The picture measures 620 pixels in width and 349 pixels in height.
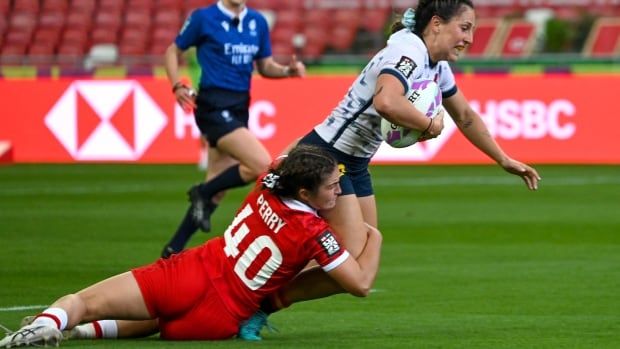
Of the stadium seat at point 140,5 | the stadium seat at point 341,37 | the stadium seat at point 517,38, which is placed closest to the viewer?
the stadium seat at point 517,38

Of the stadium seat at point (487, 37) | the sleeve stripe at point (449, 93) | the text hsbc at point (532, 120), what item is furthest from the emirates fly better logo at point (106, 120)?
the sleeve stripe at point (449, 93)

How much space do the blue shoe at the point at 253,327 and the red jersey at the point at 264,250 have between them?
0.10m

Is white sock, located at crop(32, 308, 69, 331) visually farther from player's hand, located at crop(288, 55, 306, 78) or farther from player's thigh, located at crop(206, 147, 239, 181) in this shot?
player's thigh, located at crop(206, 147, 239, 181)

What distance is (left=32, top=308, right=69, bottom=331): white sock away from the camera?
23.5 feet

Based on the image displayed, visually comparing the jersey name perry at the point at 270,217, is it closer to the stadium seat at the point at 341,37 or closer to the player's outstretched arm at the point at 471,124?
the player's outstretched arm at the point at 471,124

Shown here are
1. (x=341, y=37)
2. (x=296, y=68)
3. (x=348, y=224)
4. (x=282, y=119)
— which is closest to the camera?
(x=348, y=224)

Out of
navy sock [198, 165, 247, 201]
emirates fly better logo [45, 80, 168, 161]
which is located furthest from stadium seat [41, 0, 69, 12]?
navy sock [198, 165, 247, 201]

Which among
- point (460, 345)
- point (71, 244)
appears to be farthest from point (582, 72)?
point (460, 345)

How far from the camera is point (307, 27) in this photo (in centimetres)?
3381

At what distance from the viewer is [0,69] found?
25.7m

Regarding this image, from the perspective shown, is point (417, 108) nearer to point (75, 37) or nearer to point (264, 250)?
point (264, 250)

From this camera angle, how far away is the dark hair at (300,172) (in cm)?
733

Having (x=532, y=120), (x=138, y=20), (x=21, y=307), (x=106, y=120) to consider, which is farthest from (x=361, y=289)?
(x=138, y=20)

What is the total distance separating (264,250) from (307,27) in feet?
87.4
